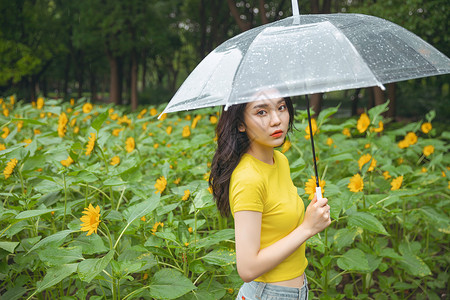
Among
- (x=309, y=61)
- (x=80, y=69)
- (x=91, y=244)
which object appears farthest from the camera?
(x=80, y=69)

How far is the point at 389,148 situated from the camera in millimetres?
3084

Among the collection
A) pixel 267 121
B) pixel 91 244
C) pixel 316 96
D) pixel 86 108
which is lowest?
pixel 316 96

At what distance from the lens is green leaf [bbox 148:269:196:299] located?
1475mm

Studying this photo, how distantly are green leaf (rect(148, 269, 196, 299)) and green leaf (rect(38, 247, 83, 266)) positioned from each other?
0.96 ft

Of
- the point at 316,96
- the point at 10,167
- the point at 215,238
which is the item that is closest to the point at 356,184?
the point at 215,238

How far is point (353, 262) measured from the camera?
184 cm

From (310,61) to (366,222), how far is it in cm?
88

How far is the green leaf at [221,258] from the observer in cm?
155

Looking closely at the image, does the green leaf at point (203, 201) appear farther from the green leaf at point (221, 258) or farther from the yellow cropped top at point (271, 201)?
the yellow cropped top at point (271, 201)

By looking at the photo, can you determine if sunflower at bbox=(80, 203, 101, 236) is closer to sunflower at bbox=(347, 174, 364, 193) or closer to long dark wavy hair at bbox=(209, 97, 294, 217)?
long dark wavy hair at bbox=(209, 97, 294, 217)

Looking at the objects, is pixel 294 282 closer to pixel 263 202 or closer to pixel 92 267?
pixel 263 202

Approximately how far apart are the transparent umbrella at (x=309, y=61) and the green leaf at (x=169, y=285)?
62 cm

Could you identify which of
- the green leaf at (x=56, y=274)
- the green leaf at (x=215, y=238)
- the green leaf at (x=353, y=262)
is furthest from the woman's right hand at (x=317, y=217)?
the green leaf at (x=56, y=274)

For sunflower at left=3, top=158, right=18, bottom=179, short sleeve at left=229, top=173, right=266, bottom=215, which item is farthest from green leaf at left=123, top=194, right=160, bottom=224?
sunflower at left=3, top=158, right=18, bottom=179
